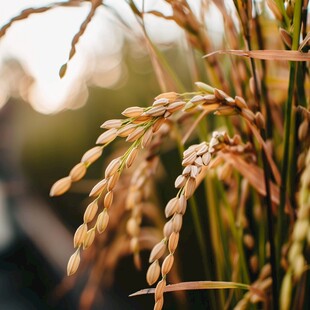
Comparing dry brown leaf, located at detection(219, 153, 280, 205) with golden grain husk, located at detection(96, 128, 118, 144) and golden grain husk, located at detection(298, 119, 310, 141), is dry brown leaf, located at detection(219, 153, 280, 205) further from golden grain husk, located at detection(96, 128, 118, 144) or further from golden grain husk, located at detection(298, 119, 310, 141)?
golden grain husk, located at detection(96, 128, 118, 144)

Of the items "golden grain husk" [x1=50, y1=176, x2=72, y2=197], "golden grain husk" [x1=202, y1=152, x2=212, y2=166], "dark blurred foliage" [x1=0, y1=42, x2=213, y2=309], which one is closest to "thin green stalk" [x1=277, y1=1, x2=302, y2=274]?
"golden grain husk" [x1=202, y1=152, x2=212, y2=166]

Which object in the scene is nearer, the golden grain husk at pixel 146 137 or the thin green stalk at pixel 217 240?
the golden grain husk at pixel 146 137

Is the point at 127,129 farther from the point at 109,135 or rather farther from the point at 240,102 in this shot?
the point at 240,102

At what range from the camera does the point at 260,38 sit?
62cm

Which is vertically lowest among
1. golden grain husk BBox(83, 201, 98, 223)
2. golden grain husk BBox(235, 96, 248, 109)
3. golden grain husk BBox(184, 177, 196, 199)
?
golden grain husk BBox(83, 201, 98, 223)

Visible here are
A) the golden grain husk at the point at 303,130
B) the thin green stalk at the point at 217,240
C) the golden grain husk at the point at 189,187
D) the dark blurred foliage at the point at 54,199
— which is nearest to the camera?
the golden grain husk at the point at 189,187

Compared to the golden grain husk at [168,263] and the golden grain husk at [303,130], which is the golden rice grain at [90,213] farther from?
the golden grain husk at [303,130]

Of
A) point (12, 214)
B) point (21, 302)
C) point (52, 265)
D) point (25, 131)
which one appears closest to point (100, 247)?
point (21, 302)

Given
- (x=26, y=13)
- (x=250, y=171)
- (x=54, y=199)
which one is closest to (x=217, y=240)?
(x=250, y=171)

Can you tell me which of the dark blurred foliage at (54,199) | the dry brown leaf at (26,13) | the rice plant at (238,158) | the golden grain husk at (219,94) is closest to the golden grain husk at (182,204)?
the rice plant at (238,158)

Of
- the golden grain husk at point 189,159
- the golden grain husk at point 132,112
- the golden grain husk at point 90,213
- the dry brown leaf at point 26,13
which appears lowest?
the golden grain husk at point 90,213

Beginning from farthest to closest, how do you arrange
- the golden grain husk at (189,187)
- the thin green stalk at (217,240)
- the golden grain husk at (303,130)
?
the thin green stalk at (217,240) < the golden grain husk at (303,130) < the golden grain husk at (189,187)

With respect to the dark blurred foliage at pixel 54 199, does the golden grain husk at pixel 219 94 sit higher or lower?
higher

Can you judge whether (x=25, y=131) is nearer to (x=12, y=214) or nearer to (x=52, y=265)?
(x=12, y=214)
